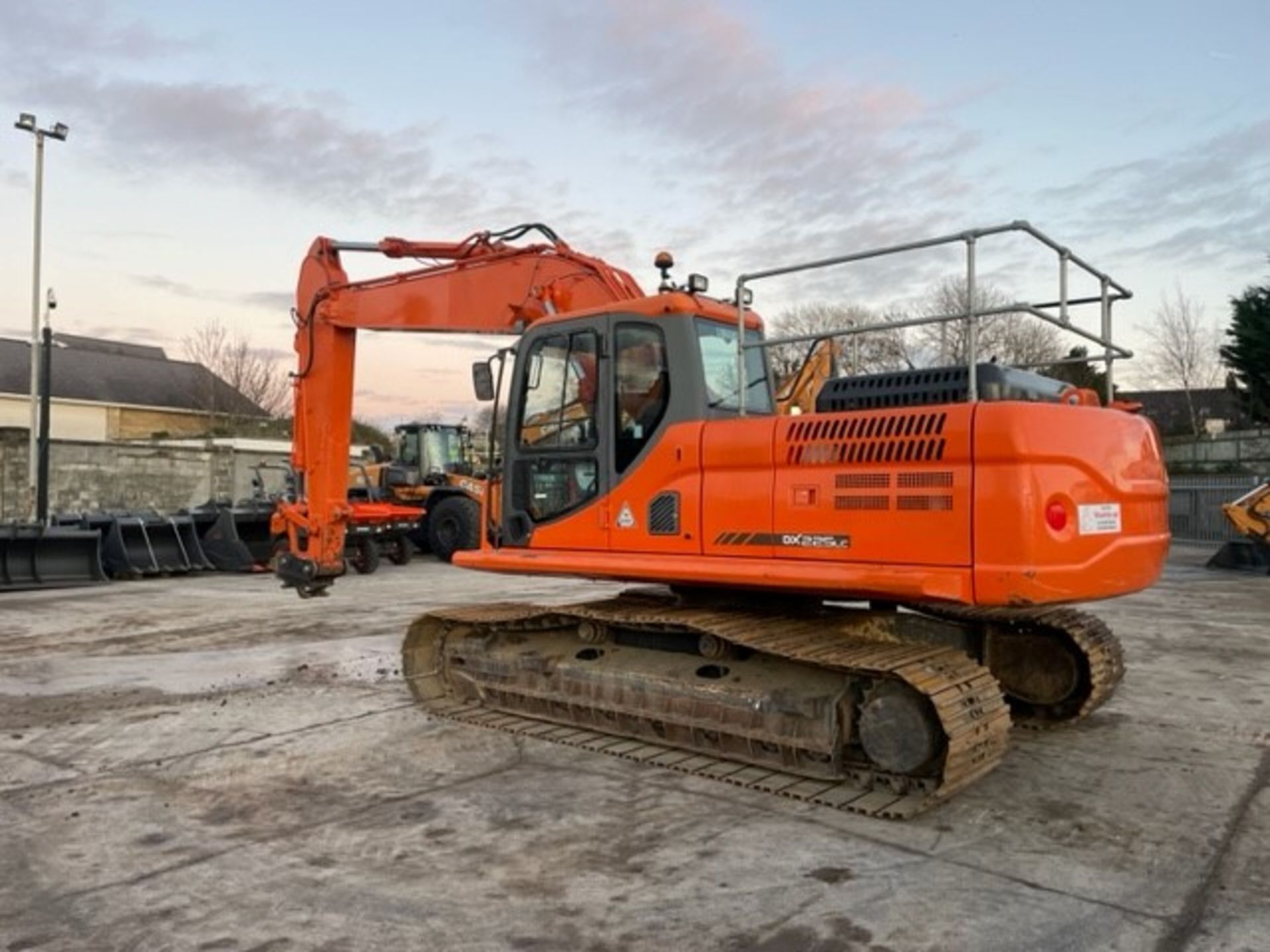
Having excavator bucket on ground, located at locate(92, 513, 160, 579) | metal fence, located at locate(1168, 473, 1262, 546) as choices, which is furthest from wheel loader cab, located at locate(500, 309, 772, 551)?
metal fence, located at locate(1168, 473, 1262, 546)

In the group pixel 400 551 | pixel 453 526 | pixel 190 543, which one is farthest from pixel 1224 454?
pixel 190 543

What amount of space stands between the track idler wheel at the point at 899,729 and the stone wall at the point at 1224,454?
31.4 metres

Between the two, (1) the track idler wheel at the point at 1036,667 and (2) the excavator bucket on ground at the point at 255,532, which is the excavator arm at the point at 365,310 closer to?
(1) the track idler wheel at the point at 1036,667

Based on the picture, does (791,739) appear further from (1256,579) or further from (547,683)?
(1256,579)

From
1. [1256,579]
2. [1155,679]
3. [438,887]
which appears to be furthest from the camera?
[1256,579]

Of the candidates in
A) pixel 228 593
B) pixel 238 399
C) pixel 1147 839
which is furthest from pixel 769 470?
pixel 238 399

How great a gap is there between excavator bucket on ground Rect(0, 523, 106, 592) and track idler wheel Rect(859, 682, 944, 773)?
44.3 feet

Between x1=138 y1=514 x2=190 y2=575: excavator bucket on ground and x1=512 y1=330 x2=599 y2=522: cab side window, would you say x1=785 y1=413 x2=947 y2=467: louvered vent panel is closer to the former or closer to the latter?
x1=512 y1=330 x2=599 y2=522: cab side window

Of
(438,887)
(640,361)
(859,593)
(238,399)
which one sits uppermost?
(238,399)

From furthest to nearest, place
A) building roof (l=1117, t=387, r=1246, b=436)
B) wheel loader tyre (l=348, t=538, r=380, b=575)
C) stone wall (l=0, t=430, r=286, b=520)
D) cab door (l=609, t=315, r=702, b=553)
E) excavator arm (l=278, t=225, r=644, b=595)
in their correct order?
building roof (l=1117, t=387, r=1246, b=436) → stone wall (l=0, t=430, r=286, b=520) → wheel loader tyre (l=348, t=538, r=380, b=575) → excavator arm (l=278, t=225, r=644, b=595) → cab door (l=609, t=315, r=702, b=553)

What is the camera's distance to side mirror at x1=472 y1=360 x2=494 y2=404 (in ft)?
22.4

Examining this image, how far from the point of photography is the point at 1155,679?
8328 millimetres

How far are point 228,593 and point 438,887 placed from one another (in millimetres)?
11221

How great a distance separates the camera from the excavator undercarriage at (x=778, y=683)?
16.6 ft
